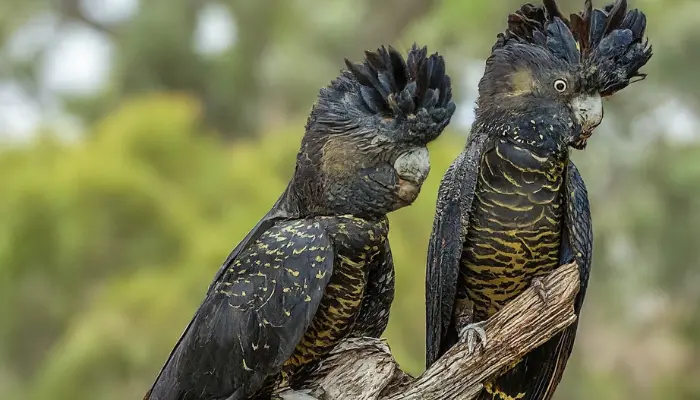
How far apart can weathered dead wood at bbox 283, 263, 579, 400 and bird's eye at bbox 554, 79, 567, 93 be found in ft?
0.93

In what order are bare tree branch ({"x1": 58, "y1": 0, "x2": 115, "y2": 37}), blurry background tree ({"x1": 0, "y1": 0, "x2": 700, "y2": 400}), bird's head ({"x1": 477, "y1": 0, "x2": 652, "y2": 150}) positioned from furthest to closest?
bare tree branch ({"x1": 58, "y1": 0, "x2": 115, "y2": 37}), blurry background tree ({"x1": 0, "y1": 0, "x2": 700, "y2": 400}), bird's head ({"x1": 477, "y1": 0, "x2": 652, "y2": 150})

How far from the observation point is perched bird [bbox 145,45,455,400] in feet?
3.63

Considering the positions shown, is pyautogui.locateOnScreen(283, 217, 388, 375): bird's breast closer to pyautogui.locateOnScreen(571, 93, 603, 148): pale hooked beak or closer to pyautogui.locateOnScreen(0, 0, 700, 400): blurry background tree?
pyautogui.locateOnScreen(571, 93, 603, 148): pale hooked beak

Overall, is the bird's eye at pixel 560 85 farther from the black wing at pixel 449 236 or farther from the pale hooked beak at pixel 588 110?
the black wing at pixel 449 236

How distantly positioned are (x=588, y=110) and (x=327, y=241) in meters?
0.47

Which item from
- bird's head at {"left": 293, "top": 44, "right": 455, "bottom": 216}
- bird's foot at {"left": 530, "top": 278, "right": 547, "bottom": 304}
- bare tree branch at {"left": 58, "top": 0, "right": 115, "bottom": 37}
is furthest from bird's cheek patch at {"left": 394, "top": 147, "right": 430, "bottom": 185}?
bare tree branch at {"left": 58, "top": 0, "right": 115, "bottom": 37}

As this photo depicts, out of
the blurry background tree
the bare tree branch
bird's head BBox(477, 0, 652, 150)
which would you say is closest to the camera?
bird's head BBox(477, 0, 652, 150)

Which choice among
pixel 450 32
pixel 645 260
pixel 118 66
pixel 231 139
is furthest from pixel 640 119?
pixel 118 66

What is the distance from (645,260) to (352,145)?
2.36 metres

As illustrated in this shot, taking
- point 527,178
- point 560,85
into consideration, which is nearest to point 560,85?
point 560,85

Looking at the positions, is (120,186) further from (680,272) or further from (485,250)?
(680,272)

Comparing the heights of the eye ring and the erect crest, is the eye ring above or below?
below

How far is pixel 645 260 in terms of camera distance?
3.13 meters

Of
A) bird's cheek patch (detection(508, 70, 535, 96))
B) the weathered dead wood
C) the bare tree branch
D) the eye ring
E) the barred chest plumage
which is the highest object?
the bare tree branch
